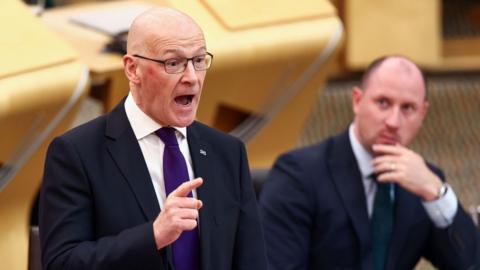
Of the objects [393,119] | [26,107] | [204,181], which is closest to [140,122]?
[204,181]

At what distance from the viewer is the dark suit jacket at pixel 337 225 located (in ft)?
9.71

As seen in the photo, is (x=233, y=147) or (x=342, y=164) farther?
(x=342, y=164)

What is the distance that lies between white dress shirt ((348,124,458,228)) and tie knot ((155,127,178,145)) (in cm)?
111

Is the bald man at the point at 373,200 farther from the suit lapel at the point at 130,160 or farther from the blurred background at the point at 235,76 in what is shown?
the suit lapel at the point at 130,160

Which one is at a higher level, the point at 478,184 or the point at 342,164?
the point at 342,164

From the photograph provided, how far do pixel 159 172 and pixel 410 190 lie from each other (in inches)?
43.4

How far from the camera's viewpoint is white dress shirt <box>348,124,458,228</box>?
2975mm

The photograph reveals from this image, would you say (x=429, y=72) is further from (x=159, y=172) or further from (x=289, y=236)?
(x=159, y=172)

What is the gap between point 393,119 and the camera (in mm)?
3021

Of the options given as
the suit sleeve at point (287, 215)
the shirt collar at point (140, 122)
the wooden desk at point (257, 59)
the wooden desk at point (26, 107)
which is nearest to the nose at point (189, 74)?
the shirt collar at point (140, 122)

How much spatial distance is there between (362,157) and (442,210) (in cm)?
25

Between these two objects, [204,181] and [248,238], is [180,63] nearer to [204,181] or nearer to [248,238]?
[204,181]

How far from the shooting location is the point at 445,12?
798 centimetres

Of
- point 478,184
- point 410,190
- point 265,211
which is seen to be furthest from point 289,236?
point 478,184
